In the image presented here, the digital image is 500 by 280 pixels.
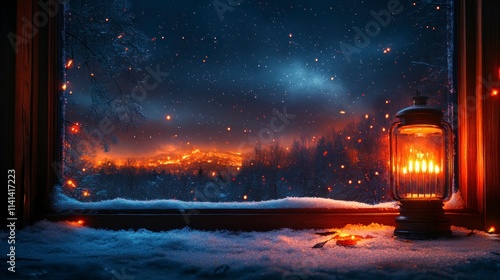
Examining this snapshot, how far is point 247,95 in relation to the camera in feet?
11.8

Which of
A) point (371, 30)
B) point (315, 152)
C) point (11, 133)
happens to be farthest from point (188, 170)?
point (371, 30)

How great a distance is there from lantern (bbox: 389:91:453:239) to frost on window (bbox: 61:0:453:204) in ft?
0.82

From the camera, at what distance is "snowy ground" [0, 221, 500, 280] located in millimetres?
1976

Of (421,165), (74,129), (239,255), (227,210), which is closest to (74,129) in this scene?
(74,129)

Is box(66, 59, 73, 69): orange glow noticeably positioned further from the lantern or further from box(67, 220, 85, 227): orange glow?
the lantern

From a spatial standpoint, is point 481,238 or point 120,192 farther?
point 120,192

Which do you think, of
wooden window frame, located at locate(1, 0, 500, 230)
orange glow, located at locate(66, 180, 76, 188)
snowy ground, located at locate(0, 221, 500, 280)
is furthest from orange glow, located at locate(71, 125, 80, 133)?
snowy ground, located at locate(0, 221, 500, 280)

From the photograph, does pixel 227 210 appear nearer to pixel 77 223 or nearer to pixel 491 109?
pixel 77 223

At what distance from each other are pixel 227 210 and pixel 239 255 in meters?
0.99

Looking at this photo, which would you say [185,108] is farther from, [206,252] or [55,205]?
[206,252]

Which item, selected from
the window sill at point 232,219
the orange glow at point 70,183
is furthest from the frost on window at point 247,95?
the window sill at point 232,219

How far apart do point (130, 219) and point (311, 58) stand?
170cm

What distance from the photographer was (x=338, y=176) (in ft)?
11.1

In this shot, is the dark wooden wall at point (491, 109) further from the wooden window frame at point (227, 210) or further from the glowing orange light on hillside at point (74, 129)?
the glowing orange light on hillside at point (74, 129)
